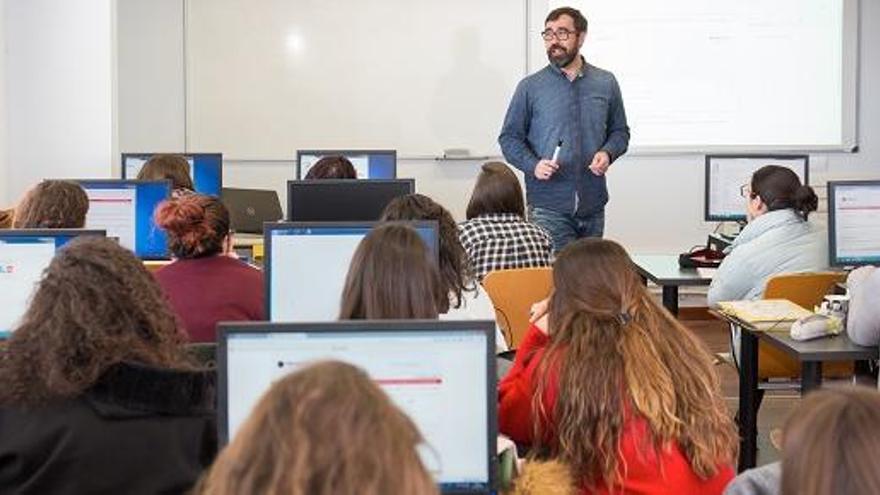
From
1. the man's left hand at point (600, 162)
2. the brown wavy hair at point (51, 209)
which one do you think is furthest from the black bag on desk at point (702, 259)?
the brown wavy hair at point (51, 209)

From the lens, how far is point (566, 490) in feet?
8.05

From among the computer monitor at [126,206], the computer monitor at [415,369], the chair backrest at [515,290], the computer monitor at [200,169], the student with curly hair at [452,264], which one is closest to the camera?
the computer monitor at [415,369]

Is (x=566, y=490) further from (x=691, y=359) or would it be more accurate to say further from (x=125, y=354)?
(x=125, y=354)

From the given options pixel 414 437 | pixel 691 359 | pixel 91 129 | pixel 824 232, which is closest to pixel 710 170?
pixel 824 232

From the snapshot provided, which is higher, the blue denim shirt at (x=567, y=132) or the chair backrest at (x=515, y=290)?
the blue denim shirt at (x=567, y=132)

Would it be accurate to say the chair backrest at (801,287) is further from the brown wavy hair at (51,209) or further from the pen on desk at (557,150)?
the brown wavy hair at (51,209)

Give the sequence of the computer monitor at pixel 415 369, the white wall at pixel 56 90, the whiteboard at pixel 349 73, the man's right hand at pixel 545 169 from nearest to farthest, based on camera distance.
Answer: the computer monitor at pixel 415 369 → the man's right hand at pixel 545 169 → the white wall at pixel 56 90 → the whiteboard at pixel 349 73

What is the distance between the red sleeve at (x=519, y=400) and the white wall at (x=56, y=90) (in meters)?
4.64

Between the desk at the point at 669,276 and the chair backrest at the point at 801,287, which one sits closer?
the chair backrest at the point at 801,287

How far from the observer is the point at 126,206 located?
548 centimetres

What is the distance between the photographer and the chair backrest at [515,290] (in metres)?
4.98

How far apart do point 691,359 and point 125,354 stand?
1186mm

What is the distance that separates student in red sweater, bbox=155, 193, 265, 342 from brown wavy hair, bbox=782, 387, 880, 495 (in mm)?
2598

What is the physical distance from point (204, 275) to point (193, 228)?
16 centimetres
